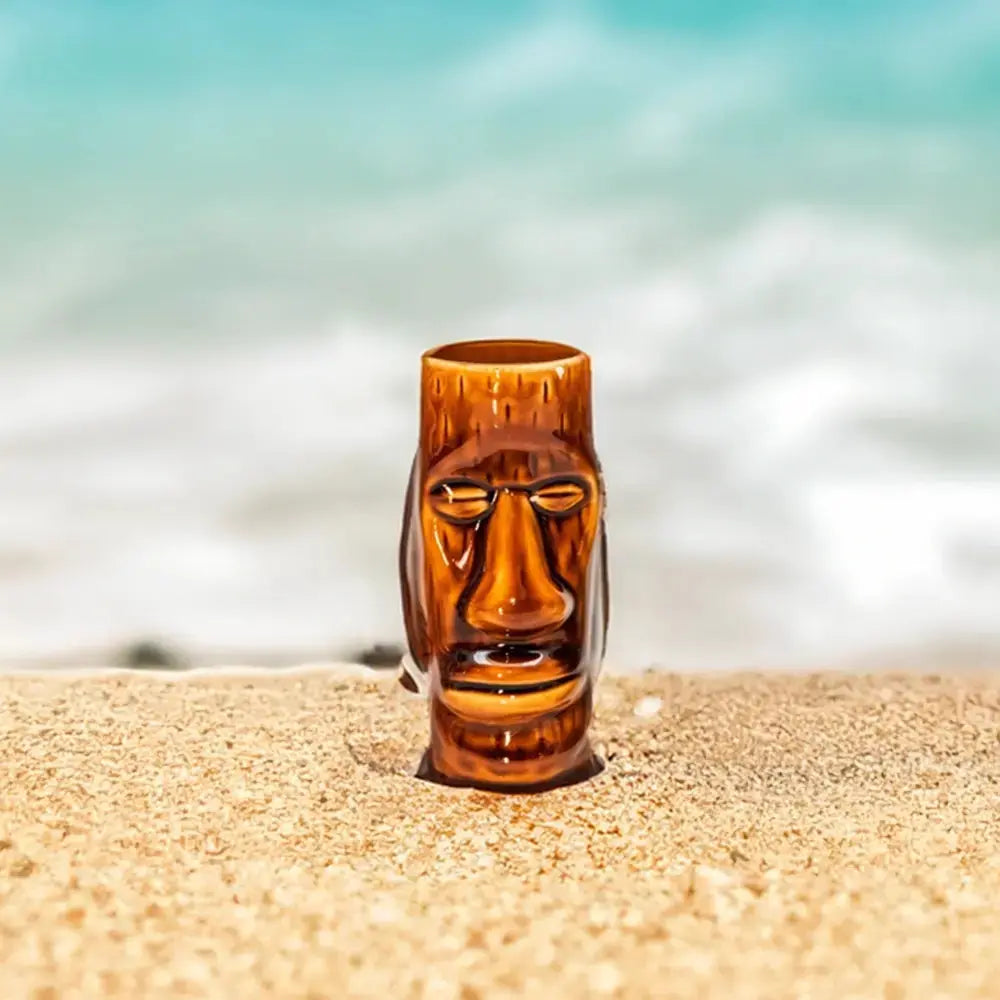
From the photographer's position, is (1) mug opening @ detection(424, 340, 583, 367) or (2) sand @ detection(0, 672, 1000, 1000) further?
(1) mug opening @ detection(424, 340, 583, 367)

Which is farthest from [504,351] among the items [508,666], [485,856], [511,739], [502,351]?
[485,856]

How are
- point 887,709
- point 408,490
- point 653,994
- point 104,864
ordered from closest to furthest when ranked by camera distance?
point 653,994 → point 104,864 → point 408,490 → point 887,709

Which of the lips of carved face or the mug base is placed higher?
the lips of carved face

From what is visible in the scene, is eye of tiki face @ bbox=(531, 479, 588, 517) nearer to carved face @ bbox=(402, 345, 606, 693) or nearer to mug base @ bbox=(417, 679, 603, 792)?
carved face @ bbox=(402, 345, 606, 693)

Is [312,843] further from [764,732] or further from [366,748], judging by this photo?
[764,732]

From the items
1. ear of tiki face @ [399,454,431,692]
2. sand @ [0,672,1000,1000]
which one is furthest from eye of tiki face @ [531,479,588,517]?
sand @ [0,672,1000,1000]

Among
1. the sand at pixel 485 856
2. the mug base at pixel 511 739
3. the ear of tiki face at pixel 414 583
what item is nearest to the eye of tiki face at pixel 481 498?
the ear of tiki face at pixel 414 583

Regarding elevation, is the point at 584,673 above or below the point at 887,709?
above

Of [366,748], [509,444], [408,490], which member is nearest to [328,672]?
[366,748]
